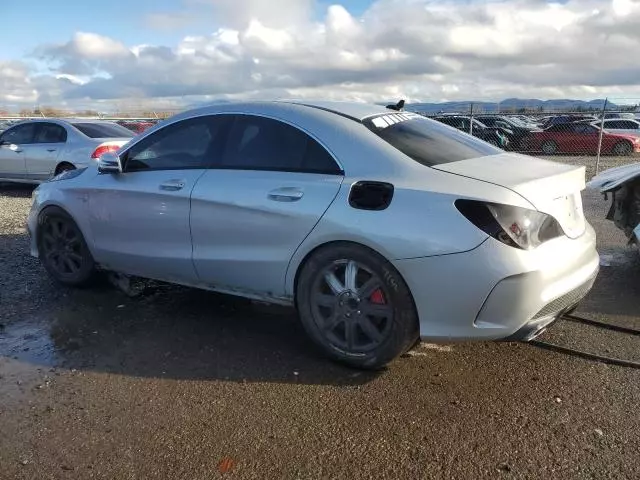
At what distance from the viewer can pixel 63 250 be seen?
203 inches

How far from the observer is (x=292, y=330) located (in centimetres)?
424

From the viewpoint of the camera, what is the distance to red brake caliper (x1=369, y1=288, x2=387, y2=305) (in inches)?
135

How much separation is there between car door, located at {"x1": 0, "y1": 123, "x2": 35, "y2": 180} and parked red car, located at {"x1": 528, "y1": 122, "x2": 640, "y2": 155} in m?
17.8

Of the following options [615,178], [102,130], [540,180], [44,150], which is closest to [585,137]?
[102,130]

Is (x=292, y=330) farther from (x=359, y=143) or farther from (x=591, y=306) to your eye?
(x=591, y=306)

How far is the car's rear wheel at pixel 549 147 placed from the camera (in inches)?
874

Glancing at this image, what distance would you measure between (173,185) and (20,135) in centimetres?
917

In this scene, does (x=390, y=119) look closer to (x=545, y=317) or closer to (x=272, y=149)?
(x=272, y=149)

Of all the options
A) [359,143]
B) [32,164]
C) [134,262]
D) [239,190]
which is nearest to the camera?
[359,143]

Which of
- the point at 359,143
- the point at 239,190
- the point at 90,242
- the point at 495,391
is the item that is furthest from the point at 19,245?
the point at 495,391

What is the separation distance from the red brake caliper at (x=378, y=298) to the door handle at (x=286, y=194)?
29.4 inches

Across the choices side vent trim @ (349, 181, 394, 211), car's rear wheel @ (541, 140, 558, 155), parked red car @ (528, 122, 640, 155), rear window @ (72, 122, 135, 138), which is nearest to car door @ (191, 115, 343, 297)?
side vent trim @ (349, 181, 394, 211)

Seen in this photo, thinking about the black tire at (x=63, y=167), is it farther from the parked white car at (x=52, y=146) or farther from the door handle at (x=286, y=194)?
the door handle at (x=286, y=194)

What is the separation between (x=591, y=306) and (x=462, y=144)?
5.75 feet
